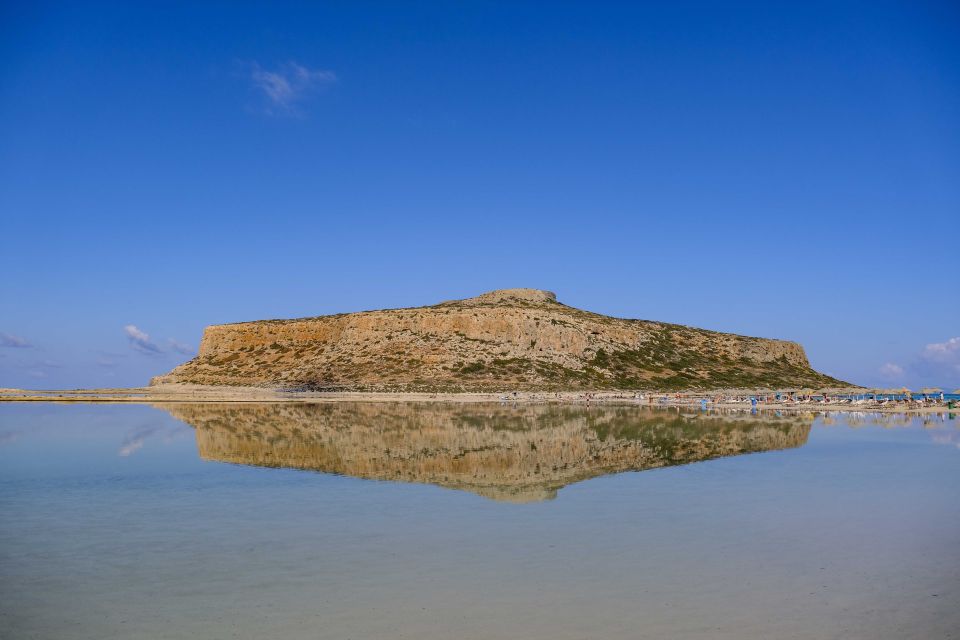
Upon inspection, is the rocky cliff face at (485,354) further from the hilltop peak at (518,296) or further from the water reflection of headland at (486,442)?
the water reflection of headland at (486,442)

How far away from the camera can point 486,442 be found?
29.9m

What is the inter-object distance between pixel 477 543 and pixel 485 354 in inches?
3399

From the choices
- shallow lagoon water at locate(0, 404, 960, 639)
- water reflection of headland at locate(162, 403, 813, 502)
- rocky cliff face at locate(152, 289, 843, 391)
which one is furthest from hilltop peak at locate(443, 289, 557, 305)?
shallow lagoon water at locate(0, 404, 960, 639)

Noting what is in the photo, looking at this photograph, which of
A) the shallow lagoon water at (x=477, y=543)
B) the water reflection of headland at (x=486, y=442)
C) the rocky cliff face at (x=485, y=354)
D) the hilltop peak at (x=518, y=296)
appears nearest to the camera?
the shallow lagoon water at (x=477, y=543)

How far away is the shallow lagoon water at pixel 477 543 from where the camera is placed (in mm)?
8523

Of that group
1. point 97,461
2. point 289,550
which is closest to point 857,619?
point 289,550

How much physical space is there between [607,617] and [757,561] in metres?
3.76

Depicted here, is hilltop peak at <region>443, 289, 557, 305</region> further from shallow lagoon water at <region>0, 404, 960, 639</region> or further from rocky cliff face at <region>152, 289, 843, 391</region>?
shallow lagoon water at <region>0, 404, 960, 639</region>

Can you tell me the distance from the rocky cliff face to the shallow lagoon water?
61379mm

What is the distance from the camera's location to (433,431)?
114ft

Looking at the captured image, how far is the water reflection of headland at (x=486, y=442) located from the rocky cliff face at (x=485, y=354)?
4085 centimetres

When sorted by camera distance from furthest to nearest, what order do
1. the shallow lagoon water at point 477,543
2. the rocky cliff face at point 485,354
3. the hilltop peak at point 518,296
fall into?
the hilltop peak at point 518,296, the rocky cliff face at point 485,354, the shallow lagoon water at point 477,543

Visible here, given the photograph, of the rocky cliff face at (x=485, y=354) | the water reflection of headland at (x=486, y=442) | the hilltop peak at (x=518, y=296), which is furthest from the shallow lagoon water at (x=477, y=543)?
the hilltop peak at (x=518, y=296)

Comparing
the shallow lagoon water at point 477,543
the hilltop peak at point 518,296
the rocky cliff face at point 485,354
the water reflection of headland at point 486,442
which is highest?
the hilltop peak at point 518,296
